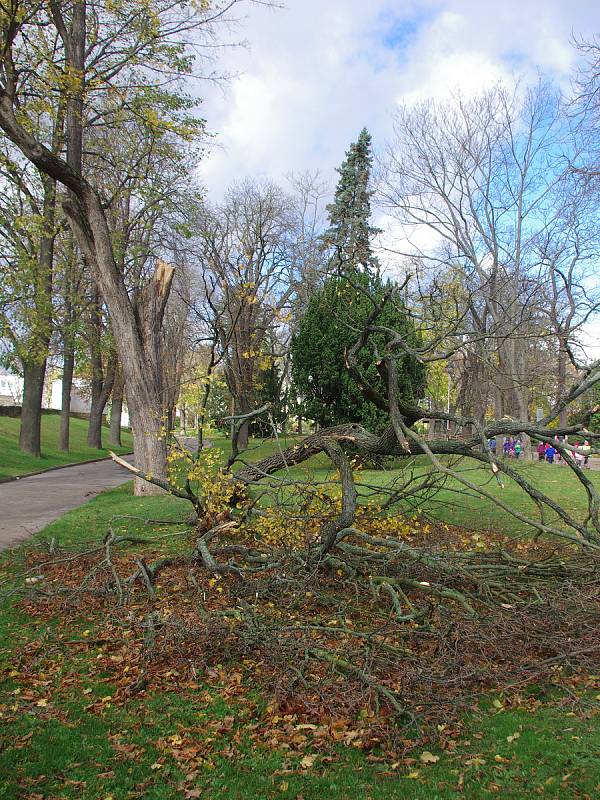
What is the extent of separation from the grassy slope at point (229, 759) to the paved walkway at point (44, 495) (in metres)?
5.16

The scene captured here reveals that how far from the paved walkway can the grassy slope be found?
5155 millimetres

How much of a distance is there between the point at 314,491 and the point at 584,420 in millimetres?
3014

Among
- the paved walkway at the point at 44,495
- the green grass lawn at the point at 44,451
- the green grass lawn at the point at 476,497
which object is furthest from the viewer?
the green grass lawn at the point at 44,451

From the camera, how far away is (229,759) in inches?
145

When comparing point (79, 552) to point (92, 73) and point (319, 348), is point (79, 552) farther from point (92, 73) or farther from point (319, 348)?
point (319, 348)

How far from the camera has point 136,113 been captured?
1308cm

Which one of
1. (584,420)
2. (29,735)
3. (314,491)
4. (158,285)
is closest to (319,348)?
(158,285)

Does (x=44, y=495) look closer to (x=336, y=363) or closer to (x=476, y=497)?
(x=336, y=363)

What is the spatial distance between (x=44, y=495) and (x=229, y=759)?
1263cm

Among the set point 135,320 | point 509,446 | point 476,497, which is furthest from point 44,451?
point 476,497

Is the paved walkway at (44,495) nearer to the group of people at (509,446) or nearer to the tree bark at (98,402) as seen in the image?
the group of people at (509,446)

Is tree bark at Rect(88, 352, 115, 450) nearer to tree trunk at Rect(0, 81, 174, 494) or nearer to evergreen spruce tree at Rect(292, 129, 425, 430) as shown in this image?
evergreen spruce tree at Rect(292, 129, 425, 430)

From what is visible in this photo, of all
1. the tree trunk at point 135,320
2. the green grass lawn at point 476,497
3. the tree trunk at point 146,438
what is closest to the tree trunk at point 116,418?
the green grass lawn at point 476,497

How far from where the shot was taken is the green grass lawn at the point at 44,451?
20.6 meters
